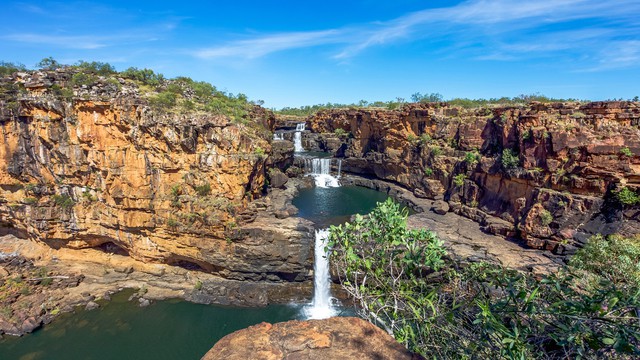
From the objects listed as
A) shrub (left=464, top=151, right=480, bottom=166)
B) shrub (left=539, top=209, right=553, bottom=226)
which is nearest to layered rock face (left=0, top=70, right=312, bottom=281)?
shrub (left=539, top=209, right=553, bottom=226)

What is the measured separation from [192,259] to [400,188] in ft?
84.7

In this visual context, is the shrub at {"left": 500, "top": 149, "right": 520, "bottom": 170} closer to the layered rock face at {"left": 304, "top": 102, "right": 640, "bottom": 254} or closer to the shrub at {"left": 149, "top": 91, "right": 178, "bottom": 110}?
the layered rock face at {"left": 304, "top": 102, "right": 640, "bottom": 254}

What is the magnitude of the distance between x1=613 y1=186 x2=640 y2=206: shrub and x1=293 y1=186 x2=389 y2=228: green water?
18.2 meters

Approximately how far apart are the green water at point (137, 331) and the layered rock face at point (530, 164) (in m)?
18.4

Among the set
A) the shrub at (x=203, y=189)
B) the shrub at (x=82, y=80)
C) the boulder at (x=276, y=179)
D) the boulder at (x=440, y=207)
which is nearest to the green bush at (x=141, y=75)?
the shrub at (x=82, y=80)

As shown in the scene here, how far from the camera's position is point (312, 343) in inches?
159

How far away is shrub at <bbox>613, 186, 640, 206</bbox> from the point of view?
60.3ft

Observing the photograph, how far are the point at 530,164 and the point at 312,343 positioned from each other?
1013 inches

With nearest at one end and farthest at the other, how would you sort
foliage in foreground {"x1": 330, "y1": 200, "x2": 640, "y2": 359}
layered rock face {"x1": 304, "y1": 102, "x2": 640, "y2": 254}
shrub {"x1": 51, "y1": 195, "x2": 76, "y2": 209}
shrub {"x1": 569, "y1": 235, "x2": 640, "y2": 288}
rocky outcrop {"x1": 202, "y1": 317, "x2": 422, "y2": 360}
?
foliage in foreground {"x1": 330, "y1": 200, "x2": 640, "y2": 359} → rocky outcrop {"x1": 202, "y1": 317, "x2": 422, "y2": 360} → shrub {"x1": 569, "y1": 235, "x2": 640, "y2": 288} → layered rock face {"x1": 304, "y1": 102, "x2": 640, "y2": 254} → shrub {"x1": 51, "y1": 195, "x2": 76, "y2": 209}

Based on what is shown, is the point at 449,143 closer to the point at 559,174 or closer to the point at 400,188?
the point at 400,188

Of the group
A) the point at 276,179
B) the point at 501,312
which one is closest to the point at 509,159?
the point at 276,179

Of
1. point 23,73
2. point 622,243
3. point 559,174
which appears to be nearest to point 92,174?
point 23,73

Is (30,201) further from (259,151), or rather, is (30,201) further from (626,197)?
(626,197)

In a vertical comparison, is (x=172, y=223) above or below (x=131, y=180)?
below
